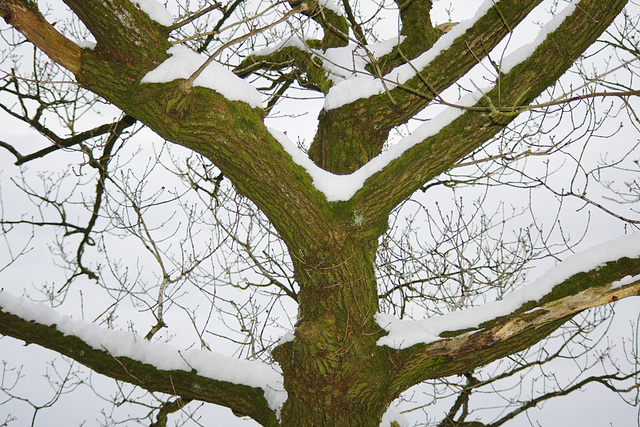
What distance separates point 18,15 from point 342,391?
3.14m

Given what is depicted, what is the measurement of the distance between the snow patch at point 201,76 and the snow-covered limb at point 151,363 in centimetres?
195

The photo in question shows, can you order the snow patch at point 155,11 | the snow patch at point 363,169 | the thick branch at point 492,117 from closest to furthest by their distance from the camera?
1. the snow patch at point 155,11
2. the thick branch at point 492,117
3. the snow patch at point 363,169

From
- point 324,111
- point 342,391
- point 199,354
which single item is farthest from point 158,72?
point 342,391

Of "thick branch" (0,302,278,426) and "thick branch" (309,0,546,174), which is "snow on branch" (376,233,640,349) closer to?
"thick branch" (0,302,278,426)

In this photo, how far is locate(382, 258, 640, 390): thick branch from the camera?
3096 mm

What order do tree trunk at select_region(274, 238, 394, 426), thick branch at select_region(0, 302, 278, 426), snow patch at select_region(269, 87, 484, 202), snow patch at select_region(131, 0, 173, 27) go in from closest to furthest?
snow patch at select_region(131, 0, 173, 27), snow patch at select_region(269, 87, 484, 202), tree trunk at select_region(274, 238, 394, 426), thick branch at select_region(0, 302, 278, 426)

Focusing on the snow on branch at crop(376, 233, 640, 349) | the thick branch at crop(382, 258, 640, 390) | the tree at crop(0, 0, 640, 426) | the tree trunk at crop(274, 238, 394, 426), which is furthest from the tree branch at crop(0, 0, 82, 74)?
the thick branch at crop(382, 258, 640, 390)

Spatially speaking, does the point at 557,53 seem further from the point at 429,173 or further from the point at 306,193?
the point at 306,193

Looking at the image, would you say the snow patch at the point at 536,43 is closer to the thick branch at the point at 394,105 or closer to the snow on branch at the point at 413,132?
the snow on branch at the point at 413,132

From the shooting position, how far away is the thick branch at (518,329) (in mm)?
3096

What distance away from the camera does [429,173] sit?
3.26m

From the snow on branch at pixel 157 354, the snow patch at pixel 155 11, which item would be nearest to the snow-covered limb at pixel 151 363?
the snow on branch at pixel 157 354

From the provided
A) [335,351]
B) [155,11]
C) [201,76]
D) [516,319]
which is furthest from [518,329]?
[155,11]

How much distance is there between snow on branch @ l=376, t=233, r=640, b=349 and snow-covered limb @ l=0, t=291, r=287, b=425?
105 cm
